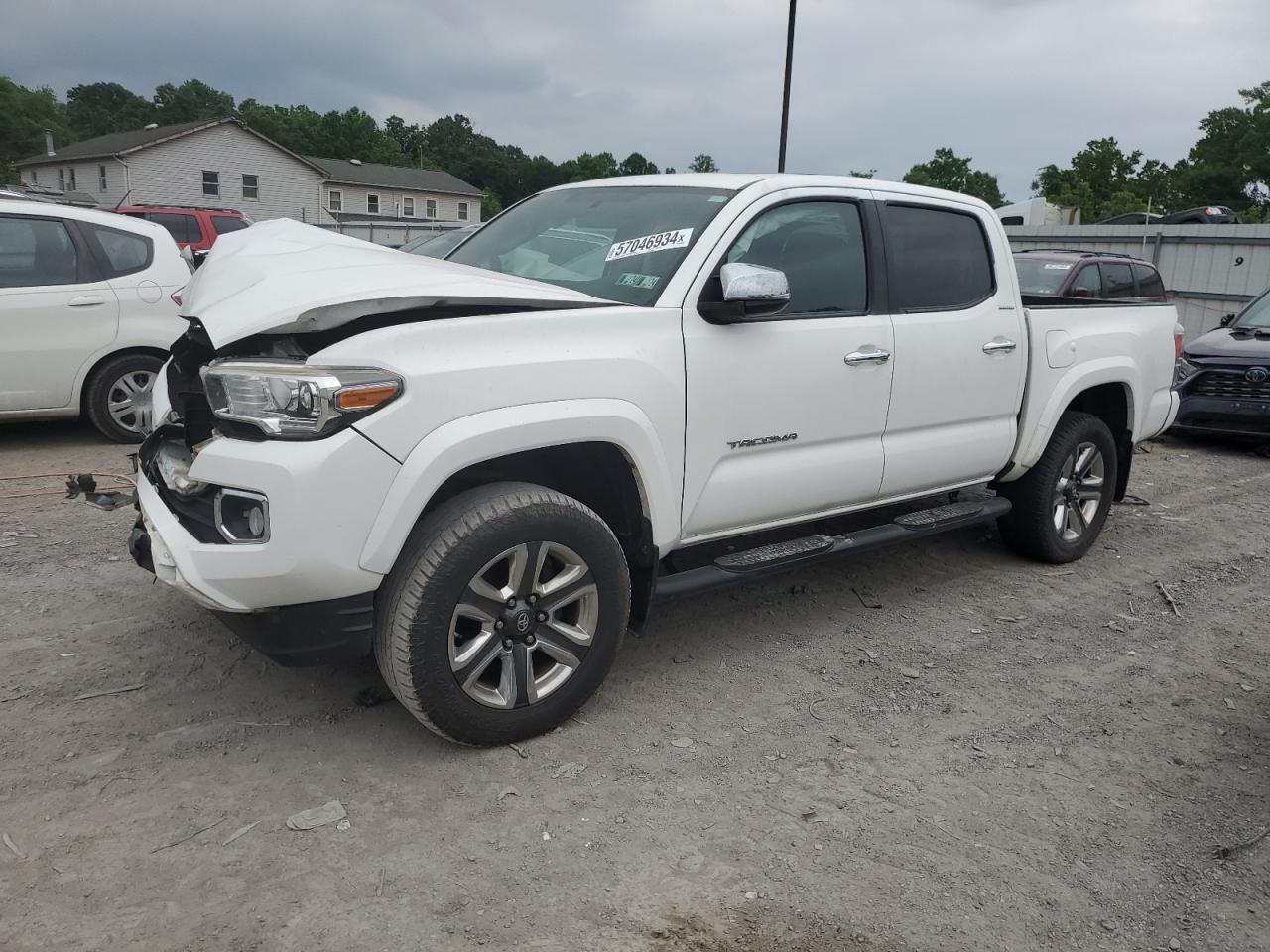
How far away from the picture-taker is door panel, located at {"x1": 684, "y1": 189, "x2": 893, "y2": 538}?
3.72m

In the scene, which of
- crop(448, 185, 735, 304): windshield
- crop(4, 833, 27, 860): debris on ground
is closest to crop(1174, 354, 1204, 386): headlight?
crop(448, 185, 735, 304): windshield

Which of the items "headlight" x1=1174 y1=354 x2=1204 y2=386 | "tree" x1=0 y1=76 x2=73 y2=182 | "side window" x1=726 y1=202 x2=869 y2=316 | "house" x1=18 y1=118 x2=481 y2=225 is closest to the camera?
"side window" x1=726 y1=202 x2=869 y2=316

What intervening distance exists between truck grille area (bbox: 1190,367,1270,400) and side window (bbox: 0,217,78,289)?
9591 mm

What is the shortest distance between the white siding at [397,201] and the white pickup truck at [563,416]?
161ft

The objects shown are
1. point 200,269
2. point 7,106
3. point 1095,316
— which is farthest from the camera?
point 7,106

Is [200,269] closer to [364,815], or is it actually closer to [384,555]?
[384,555]

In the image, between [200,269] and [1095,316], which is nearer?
[200,269]

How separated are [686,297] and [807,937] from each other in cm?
211

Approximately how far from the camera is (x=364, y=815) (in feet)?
9.94

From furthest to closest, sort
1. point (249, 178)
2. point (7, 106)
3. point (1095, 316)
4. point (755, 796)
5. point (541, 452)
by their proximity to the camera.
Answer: point (7, 106) < point (249, 178) < point (1095, 316) < point (541, 452) < point (755, 796)

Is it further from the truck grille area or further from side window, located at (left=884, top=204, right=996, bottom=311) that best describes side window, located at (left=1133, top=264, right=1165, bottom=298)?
side window, located at (left=884, top=204, right=996, bottom=311)

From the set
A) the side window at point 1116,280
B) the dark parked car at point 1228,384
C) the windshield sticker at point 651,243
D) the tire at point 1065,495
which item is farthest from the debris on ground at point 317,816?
the side window at point 1116,280

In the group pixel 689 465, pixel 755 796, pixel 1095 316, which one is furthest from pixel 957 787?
pixel 1095 316

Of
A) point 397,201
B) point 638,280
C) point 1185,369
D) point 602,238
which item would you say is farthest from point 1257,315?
point 397,201
